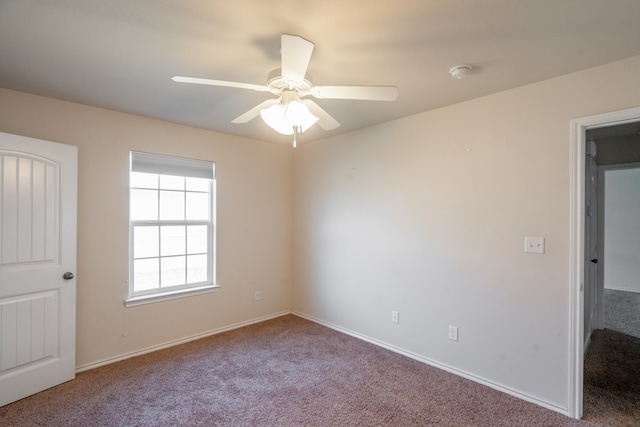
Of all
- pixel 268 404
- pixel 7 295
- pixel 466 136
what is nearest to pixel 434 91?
pixel 466 136

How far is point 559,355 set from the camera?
2.24m

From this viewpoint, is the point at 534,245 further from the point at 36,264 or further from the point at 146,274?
the point at 36,264

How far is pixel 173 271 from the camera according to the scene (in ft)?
11.4

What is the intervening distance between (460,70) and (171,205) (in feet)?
9.95

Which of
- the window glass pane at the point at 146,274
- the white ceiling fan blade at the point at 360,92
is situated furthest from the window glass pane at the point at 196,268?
the white ceiling fan blade at the point at 360,92

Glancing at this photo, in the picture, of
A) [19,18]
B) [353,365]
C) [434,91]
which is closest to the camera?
[19,18]

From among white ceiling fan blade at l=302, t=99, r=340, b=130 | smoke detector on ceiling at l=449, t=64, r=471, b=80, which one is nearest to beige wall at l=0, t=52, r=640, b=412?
smoke detector on ceiling at l=449, t=64, r=471, b=80

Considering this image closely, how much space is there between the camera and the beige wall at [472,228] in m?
2.25

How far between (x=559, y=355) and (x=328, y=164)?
2843 mm

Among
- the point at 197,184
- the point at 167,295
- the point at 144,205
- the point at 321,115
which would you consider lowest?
the point at 167,295

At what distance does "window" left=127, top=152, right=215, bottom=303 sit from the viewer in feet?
10.6

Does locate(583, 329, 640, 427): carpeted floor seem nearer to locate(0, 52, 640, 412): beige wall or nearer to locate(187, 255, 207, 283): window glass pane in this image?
locate(0, 52, 640, 412): beige wall

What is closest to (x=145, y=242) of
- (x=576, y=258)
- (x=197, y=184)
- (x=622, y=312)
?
(x=197, y=184)

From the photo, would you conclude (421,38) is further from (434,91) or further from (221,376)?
(221,376)
